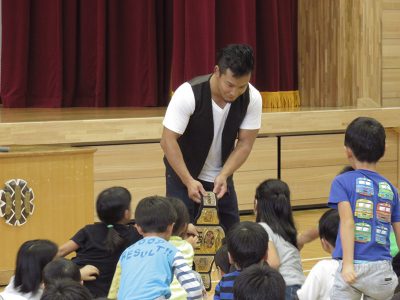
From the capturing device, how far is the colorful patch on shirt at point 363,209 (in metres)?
3.16

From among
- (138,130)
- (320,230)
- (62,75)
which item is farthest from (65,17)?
(320,230)

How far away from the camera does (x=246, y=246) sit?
300 centimetres

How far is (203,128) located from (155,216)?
838 mm

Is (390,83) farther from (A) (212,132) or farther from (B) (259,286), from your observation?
(B) (259,286)

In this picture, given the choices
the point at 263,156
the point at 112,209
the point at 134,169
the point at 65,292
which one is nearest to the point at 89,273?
the point at 112,209

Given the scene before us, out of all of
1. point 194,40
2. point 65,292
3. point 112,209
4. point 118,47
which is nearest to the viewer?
point 65,292

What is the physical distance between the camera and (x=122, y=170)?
20.6ft

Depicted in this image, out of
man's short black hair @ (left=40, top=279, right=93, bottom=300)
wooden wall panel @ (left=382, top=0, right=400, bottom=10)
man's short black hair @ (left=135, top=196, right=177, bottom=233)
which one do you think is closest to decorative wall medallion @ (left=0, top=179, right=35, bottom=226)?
man's short black hair @ (left=135, top=196, right=177, bottom=233)

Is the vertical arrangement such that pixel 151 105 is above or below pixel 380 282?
above

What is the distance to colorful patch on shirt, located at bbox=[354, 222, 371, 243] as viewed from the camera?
3.17 meters

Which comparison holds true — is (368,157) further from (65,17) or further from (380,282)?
(65,17)

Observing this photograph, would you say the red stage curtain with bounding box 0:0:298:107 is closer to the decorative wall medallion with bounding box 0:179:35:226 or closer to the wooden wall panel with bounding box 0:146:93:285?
the wooden wall panel with bounding box 0:146:93:285

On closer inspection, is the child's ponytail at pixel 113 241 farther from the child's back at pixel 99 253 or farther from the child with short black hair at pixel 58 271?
the child with short black hair at pixel 58 271

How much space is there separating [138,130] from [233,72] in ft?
8.78
